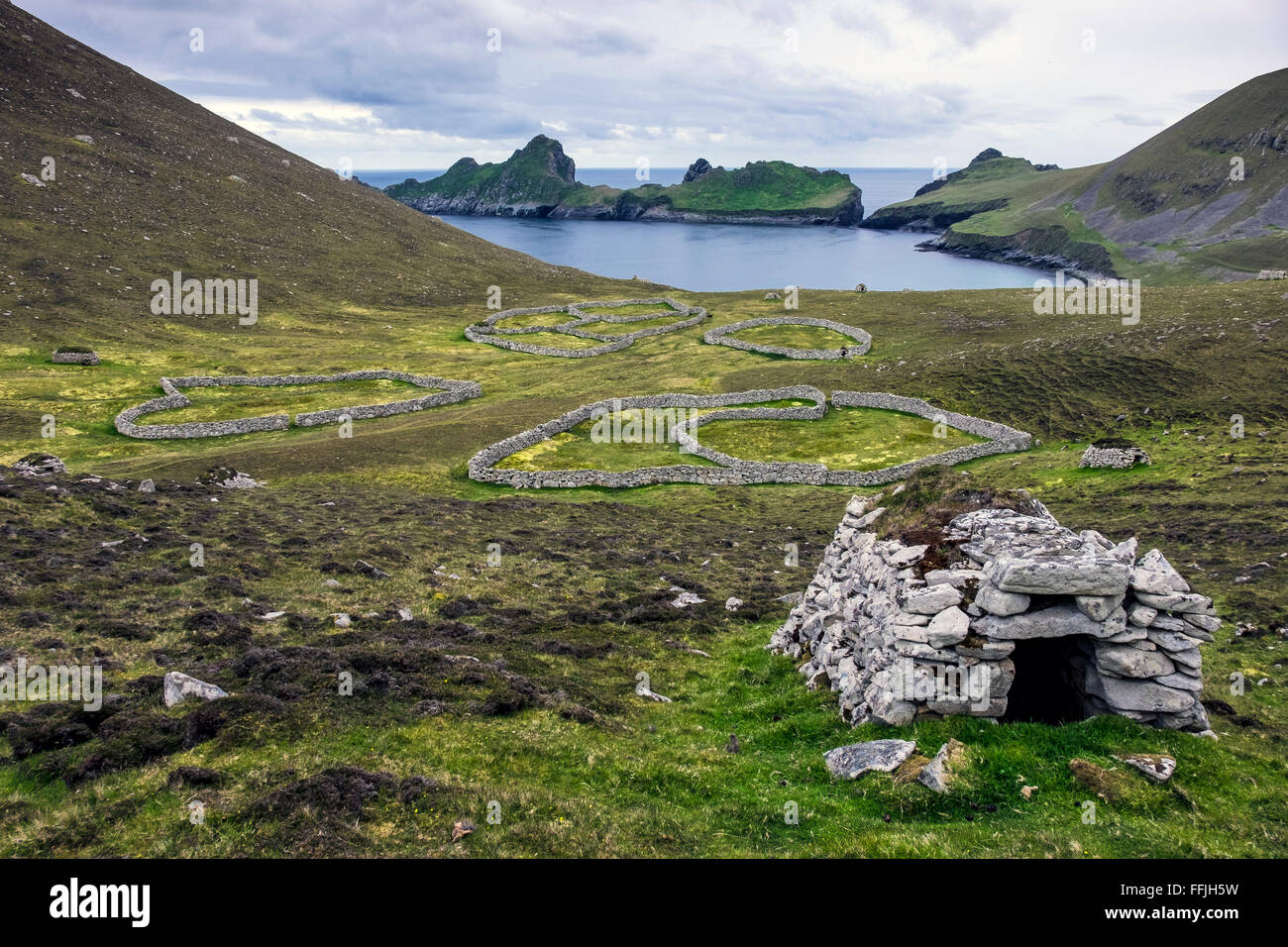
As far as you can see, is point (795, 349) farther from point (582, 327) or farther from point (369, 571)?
point (369, 571)

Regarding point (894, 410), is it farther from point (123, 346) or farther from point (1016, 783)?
point (123, 346)

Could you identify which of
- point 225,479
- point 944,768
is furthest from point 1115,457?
point 225,479

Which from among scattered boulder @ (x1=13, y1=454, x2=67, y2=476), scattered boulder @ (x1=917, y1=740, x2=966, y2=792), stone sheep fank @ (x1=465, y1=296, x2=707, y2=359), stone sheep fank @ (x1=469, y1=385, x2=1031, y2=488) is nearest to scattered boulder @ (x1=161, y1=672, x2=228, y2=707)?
scattered boulder @ (x1=917, y1=740, x2=966, y2=792)

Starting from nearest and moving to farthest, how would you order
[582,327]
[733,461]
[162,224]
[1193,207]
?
[733,461] < [582,327] < [162,224] < [1193,207]

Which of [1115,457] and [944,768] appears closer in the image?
[944,768]

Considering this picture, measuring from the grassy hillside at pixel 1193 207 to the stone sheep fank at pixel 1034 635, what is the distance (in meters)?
143

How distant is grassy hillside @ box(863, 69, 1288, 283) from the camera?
136 meters

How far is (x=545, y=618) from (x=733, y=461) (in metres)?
26.2

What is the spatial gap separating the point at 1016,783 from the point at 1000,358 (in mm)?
58279

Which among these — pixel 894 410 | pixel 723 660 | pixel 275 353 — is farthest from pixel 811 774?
pixel 275 353

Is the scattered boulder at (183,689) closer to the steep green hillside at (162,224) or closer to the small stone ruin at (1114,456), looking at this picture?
the small stone ruin at (1114,456)

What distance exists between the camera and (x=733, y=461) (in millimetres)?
46594

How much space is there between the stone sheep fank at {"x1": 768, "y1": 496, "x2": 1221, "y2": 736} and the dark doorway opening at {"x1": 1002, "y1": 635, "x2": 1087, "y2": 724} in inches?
1.0

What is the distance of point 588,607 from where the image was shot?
23.7 metres
